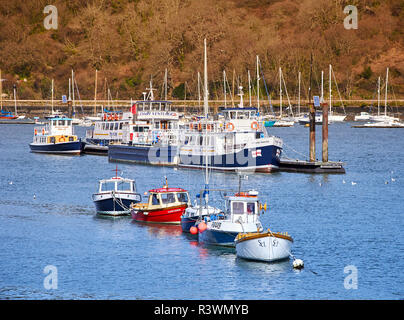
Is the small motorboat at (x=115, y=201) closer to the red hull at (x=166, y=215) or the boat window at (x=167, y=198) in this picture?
the red hull at (x=166, y=215)

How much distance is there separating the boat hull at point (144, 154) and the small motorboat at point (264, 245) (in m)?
43.4

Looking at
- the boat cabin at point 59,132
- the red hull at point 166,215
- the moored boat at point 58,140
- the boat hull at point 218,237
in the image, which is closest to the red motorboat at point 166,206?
the red hull at point 166,215

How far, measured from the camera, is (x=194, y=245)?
135 ft

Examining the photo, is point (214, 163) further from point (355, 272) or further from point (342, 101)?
point (342, 101)

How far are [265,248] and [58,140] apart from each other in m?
63.3

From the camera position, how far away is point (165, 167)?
8019cm

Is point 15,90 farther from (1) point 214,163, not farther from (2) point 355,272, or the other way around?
(2) point 355,272

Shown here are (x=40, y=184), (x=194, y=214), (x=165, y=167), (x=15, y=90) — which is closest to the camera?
(x=194, y=214)

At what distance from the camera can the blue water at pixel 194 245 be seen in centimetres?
3400
